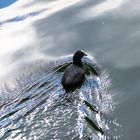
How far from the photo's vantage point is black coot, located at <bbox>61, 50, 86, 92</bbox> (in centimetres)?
1649

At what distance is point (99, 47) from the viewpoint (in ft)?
61.6

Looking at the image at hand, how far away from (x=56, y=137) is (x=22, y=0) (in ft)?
47.6

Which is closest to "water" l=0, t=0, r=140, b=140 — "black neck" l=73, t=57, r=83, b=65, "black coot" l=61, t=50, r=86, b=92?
"black coot" l=61, t=50, r=86, b=92

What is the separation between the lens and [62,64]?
725 inches

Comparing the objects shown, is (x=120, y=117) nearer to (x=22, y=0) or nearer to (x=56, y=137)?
(x=56, y=137)

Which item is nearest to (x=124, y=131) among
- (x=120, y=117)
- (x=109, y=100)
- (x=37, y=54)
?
(x=120, y=117)

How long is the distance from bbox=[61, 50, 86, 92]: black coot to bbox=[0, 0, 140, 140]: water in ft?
0.82

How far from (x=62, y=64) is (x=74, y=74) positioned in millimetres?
1376

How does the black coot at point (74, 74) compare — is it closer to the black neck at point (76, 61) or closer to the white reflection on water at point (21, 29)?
the black neck at point (76, 61)

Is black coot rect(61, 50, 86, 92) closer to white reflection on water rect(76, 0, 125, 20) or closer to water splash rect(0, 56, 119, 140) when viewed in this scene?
water splash rect(0, 56, 119, 140)

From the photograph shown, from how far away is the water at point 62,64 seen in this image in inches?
550

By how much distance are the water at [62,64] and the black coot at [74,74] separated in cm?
25

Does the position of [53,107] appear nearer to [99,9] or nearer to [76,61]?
[76,61]

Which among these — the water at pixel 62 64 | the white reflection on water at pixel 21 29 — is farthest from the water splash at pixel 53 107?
the white reflection on water at pixel 21 29
